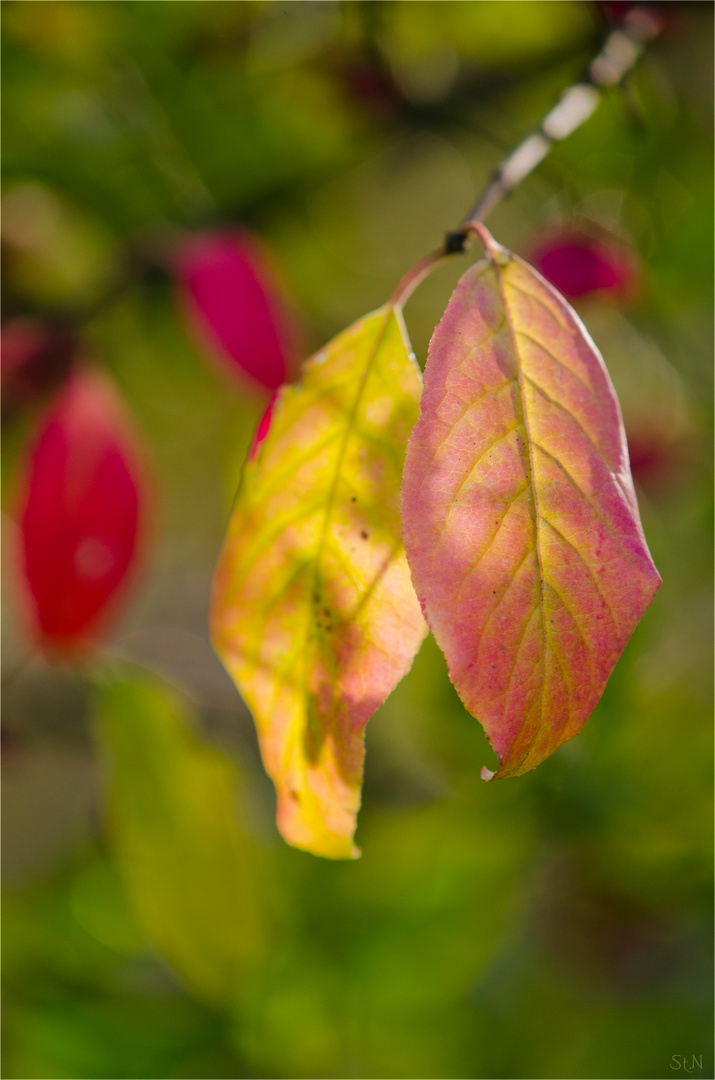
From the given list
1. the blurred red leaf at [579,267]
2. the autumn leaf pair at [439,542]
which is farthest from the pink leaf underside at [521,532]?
the blurred red leaf at [579,267]

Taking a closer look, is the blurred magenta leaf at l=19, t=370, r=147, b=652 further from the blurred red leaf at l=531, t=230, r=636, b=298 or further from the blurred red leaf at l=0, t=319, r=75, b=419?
the blurred red leaf at l=531, t=230, r=636, b=298

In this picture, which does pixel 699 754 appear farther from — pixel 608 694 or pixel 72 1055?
pixel 72 1055

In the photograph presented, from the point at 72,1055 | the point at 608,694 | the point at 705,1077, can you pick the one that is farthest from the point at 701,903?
the point at 72,1055

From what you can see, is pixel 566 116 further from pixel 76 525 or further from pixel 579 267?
pixel 76 525
